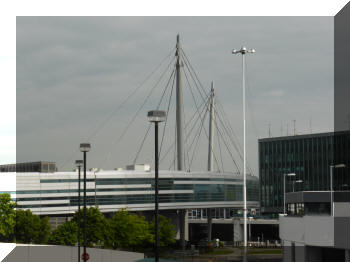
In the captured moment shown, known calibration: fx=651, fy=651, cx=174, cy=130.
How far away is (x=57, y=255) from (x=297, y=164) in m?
113

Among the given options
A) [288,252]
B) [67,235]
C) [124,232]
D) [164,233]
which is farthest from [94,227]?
[288,252]

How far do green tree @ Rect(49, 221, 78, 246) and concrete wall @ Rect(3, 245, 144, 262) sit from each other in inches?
1433

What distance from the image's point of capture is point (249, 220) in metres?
154

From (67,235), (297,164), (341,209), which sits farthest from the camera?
(297,164)

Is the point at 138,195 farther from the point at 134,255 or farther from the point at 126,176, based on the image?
the point at 134,255

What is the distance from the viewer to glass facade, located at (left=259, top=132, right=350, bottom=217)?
153 meters

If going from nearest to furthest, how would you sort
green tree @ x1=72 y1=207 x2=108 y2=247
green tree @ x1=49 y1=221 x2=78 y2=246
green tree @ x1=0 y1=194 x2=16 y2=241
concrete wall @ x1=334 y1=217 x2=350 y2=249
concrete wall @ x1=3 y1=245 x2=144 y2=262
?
1. concrete wall @ x1=334 y1=217 x2=350 y2=249
2. concrete wall @ x1=3 y1=245 x2=144 y2=262
3. green tree @ x1=72 y1=207 x2=108 y2=247
4. green tree @ x1=49 y1=221 x2=78 y2=246
5. green tree @ x1=0 y1=194 x2=16 y2=241

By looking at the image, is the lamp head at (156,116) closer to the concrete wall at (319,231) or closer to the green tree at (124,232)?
the concrete wall at (319,231)

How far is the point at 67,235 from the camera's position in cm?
9125

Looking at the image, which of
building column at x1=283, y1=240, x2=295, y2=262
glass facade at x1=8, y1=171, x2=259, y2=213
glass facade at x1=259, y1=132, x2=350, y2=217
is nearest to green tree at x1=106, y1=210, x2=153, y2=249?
glass facade at x1=8, y1=171, x2=259, y2=213

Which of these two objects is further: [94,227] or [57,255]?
[94,227]

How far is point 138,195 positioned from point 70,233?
5063 centimetres

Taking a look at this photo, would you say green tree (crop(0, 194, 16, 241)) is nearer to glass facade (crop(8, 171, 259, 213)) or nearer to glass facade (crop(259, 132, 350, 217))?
glass facade (crop(8, 171, 259, 213))

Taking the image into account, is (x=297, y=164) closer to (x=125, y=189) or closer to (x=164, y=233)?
(x=125, y=189)
